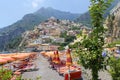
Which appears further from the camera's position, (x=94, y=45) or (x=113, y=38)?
(x=113, y=38)

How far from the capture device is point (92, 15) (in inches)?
688

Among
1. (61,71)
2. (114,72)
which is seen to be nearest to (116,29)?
(61,71)

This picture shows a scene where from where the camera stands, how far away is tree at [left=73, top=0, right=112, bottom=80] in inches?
684

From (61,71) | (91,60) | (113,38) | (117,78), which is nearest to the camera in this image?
(91,60)

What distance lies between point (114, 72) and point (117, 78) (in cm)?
39

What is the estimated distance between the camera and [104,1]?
1752cm

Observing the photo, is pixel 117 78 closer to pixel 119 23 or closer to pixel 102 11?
pixel 102 11

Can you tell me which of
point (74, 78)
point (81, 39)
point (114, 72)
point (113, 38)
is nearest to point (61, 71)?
point (74, 78)

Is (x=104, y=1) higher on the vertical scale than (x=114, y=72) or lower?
higher

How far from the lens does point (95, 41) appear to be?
17453mm

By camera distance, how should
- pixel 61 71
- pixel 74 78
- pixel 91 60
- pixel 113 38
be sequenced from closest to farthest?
pixel 91 60 → pixel 74 78 → pixel 61 71 → pixel 113 38

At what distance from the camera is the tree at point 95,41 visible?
17.4 meters

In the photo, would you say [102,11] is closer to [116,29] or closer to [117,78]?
[117,78]

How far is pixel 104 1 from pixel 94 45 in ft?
7.01
